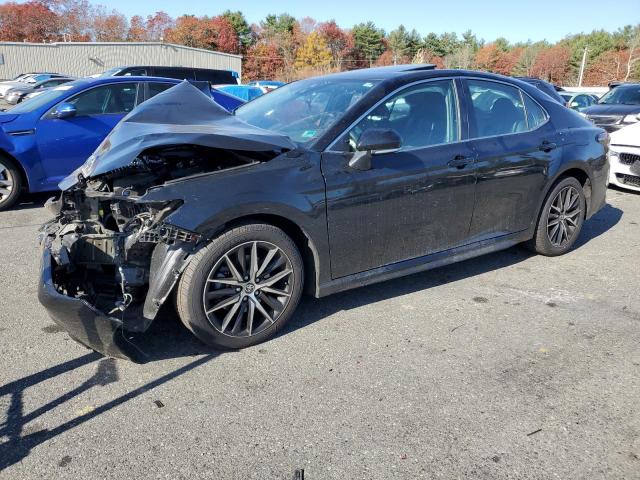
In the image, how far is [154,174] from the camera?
347 centimetres

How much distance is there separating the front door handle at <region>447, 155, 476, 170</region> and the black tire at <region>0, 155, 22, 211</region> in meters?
5.27

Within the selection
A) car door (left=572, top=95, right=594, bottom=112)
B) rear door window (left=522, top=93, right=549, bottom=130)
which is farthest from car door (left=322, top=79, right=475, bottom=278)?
car door (left=572, top=95, right=594, bottom=112)

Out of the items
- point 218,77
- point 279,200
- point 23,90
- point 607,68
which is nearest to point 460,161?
point 279,200

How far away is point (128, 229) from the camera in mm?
3059

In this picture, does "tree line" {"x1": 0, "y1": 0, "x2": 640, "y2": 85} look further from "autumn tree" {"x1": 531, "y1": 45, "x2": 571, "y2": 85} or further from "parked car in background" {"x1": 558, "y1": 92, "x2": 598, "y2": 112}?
"parked car in background" {"x1": 558, "y1": 92, "x2": 598, "y2": 112}

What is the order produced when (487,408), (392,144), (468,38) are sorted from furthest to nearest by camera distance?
(468,38) → (392,144) → (487,408)

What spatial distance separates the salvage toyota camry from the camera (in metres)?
2.99

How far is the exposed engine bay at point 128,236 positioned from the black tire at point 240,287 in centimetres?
11

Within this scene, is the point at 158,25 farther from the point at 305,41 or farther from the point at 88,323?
the point at 88,323

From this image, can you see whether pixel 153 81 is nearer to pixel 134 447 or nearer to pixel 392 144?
pixel 392 144

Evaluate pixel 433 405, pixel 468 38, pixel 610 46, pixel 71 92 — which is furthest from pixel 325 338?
pixel 468 38

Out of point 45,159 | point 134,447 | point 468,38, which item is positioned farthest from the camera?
point 468,38

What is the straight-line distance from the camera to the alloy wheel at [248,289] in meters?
3.11

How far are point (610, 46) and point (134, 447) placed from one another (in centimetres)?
7693
